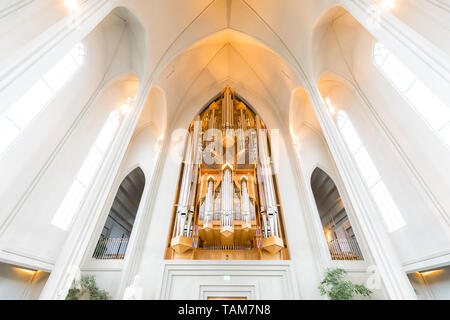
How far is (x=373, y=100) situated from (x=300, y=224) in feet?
15.6

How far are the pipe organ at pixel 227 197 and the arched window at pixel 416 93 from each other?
15.2 ft

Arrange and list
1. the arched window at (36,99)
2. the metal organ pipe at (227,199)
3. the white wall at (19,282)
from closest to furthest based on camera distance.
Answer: the arched window at (36,99) → the white wall at (19,282) → the metal organ pipe at (227,199)

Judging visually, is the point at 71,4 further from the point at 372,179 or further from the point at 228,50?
the point at 372,179

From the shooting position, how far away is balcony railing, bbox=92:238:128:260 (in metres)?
6.51

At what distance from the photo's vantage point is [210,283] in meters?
6.05

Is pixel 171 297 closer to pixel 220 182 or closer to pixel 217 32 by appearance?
pixel 220 182

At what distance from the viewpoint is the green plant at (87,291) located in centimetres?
520

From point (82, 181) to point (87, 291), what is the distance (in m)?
3.12

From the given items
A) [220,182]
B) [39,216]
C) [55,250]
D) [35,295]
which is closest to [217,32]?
[220,182]

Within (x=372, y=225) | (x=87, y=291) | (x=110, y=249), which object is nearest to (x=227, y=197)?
(x=372, y=225)

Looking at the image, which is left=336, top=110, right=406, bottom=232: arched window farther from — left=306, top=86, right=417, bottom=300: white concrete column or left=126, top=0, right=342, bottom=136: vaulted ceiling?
left=126, top=0, right=342, bottom=136: vaulted ceiling

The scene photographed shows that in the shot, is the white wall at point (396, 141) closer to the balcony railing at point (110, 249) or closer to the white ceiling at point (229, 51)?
the white ceiling at point (229, 51)

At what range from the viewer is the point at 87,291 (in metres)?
5.47

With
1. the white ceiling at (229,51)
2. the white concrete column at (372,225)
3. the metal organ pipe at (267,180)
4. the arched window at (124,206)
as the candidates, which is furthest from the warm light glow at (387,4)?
the arched window at (124,206)
